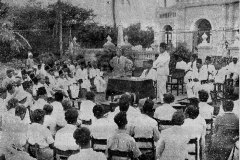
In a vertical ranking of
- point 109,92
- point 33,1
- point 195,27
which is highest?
point 33,1

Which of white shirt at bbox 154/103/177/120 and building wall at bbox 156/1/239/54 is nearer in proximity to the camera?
white shirt at bbox 154/103/177/120

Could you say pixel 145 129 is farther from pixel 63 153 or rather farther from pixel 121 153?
pixel 63 153

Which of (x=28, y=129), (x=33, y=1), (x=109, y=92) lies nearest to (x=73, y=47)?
(x=33, y=1)

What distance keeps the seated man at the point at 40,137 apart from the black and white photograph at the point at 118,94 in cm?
1

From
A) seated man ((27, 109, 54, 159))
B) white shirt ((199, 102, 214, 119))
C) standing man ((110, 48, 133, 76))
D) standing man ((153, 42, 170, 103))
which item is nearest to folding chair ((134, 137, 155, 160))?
seated man ((27, 109, 54, 159))

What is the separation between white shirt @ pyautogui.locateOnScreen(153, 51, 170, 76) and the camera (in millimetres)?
10406

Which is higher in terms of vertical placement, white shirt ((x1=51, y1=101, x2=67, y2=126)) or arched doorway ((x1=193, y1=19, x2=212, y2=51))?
arched doorway ((x1=193, y1=19, x2=212, y2=51))

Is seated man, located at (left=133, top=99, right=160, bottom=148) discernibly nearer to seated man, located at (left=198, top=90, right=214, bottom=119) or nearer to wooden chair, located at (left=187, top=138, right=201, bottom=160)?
wooden chair, located at (left=187, top=138, right=201, bottom=160)

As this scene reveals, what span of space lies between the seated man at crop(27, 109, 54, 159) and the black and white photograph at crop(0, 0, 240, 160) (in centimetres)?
1

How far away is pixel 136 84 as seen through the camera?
9.60 metres

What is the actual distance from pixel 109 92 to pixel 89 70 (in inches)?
119

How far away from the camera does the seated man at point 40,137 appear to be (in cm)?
505

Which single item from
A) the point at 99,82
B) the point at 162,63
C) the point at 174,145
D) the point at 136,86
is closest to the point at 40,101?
the point at 136,86

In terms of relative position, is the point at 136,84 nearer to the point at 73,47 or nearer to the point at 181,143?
the point at 181,143
